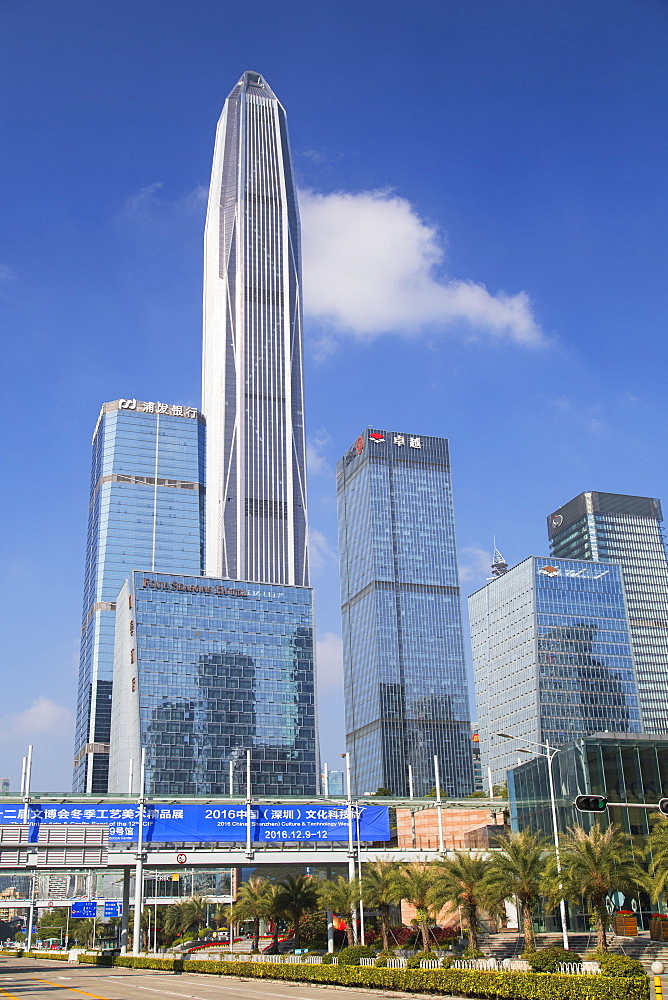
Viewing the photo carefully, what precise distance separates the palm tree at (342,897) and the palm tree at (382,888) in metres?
0.97

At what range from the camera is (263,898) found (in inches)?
3300

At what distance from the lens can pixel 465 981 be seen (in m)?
40.6

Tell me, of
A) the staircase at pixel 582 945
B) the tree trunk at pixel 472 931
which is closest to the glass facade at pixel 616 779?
the staircase at pixel 582 945

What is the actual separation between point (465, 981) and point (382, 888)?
30550 mm

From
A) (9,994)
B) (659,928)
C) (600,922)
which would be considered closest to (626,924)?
(659,928)

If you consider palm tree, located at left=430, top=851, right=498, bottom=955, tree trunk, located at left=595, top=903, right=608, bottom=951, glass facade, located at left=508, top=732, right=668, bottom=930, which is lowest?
tree trunk, located at left=595, top=903, right=608, bottom=951

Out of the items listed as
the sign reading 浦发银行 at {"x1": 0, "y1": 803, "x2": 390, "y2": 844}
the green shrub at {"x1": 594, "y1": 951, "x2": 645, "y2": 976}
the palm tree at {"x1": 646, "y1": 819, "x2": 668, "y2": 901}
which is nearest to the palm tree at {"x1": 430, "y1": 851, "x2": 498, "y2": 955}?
the palm tree at {"x1": 646, "y1": 819, "x2": 668, "y2": 901}

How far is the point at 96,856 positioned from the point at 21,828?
7.01 m

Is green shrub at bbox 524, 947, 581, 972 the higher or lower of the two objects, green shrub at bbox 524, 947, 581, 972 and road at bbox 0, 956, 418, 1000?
the higher

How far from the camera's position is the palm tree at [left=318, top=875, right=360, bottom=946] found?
6938 centimetres

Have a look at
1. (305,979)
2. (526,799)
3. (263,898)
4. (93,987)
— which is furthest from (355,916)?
(93,987)

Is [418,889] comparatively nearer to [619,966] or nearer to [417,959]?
[417,959]

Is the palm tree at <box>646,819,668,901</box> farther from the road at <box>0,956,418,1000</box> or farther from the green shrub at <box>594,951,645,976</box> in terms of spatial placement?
the road at <box>0,956,418,1000</box>

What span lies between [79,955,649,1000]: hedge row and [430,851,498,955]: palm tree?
10.2 metres
